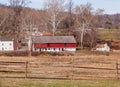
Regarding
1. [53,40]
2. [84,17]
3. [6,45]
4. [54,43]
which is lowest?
[6,45]

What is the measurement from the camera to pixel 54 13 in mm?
110750

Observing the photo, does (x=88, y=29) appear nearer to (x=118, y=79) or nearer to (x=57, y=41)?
(x=57, y=41)

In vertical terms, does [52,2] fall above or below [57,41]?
above

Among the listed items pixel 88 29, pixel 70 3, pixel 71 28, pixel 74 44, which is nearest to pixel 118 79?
pixel 74 44

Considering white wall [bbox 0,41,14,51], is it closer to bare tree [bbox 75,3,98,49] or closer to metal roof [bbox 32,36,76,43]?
metal roof [bbox 32,36,76,43]

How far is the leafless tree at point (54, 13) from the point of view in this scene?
111 m

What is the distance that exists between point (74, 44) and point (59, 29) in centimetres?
2327

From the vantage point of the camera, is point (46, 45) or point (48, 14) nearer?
point (46, 45)

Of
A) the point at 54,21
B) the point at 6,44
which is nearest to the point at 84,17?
the point at 54,21

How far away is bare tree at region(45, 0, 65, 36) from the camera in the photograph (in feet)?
363

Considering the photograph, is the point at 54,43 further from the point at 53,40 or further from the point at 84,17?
the point at 84,17

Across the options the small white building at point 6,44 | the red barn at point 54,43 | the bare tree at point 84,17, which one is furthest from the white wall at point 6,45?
the bare tree at point 84,17

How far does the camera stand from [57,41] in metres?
97.6

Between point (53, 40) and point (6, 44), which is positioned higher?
point (53, 40)
